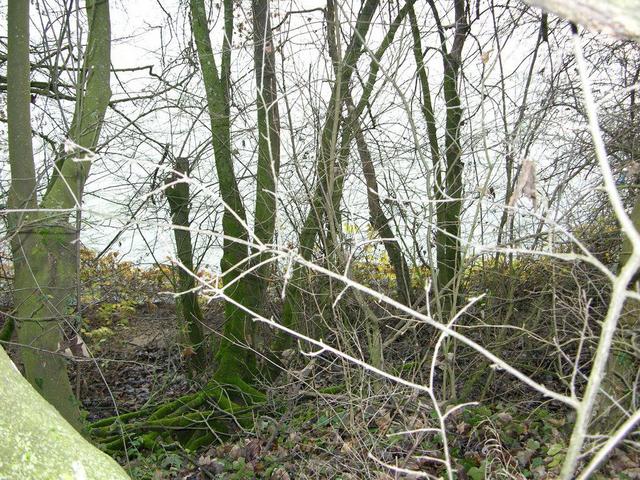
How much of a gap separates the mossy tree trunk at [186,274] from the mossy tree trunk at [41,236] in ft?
4.96

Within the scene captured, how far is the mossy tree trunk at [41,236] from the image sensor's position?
19.5 feet

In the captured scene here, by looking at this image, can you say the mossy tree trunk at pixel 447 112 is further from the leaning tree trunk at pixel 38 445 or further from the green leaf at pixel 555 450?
the leaning tree trunk at pixel 38 445

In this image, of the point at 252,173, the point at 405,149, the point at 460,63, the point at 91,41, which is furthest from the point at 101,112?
the point at 460,63

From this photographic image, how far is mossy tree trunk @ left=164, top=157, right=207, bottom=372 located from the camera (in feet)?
25.2

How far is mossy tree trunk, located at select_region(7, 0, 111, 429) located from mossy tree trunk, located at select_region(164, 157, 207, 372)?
151 cm

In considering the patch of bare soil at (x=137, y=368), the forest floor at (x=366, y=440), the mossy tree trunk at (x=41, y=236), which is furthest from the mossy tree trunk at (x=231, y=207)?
the mossy tree trunk at (x=41, y=236)

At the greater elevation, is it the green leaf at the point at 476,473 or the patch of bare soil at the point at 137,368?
the green leaf at the point at 476,473

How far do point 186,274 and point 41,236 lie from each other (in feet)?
6.96

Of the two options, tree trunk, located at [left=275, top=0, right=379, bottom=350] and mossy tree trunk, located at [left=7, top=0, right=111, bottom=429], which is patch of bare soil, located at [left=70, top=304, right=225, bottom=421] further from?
tree trunk, located at [left=275, top=0, right=379, bottom=350]

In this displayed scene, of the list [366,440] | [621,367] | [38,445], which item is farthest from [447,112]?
[38,445]

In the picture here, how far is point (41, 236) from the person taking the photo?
598 centimetres

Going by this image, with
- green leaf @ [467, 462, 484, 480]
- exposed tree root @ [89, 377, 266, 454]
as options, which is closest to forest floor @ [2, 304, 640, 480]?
green leaf @ [467, 462, 484, 480]

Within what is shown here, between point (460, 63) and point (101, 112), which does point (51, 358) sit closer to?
point (101, 112)

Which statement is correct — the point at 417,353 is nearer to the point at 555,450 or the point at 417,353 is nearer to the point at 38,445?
the point at 555,450
